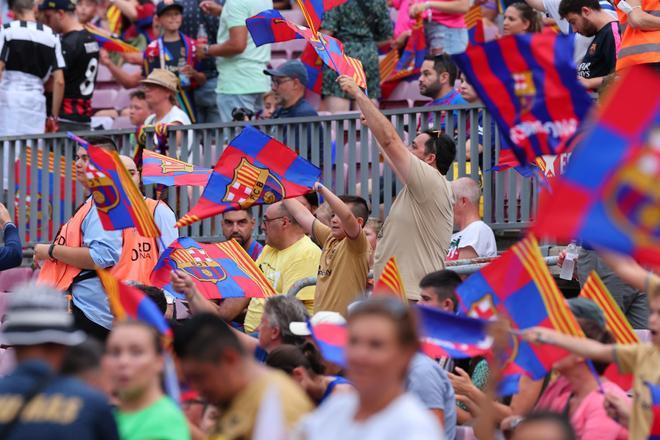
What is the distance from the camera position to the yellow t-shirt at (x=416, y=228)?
30.8ft

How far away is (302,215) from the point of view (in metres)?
11.1

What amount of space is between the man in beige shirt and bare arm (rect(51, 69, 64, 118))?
5903 millimetres

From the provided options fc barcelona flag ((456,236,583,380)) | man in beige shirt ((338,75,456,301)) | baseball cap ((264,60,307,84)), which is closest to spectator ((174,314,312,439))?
fc barcelona flag ((456,236,583,380))

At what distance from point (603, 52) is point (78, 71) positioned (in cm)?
577

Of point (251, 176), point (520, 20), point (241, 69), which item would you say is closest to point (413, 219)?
point (251, 176)

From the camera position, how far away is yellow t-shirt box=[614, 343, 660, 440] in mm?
6844

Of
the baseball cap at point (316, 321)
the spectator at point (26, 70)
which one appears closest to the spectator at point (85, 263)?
the baseball cap at point (316, 321)

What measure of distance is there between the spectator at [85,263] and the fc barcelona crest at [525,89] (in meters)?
3.93

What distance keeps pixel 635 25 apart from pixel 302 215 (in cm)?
270

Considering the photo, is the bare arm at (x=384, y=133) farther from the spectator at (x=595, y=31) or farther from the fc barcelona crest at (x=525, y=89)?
the spectator at (x=595, y=31)

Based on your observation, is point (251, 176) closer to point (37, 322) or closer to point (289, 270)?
point (289, 270)

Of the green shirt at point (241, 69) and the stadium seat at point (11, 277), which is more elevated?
the green shirt at point (241, 69)

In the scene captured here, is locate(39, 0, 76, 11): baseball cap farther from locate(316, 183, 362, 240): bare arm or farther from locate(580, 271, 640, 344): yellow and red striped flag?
locate(580, 271, 640, 344): yellow and red striped flag

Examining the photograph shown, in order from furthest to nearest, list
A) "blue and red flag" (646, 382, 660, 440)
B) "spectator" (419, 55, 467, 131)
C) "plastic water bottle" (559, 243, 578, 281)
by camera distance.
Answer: "spectator" (419, 55, 467, 131) → "plastic water bottle" (559, 243, 578, 281) → "blue and red flag" (646, 382, 660, 440)
